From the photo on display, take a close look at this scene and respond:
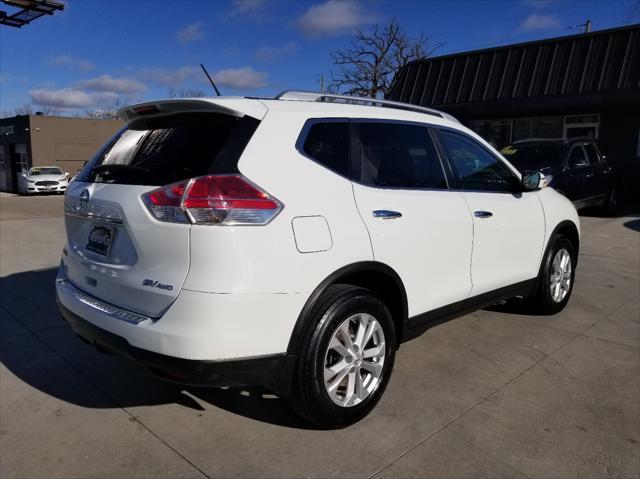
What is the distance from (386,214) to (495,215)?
1302mm

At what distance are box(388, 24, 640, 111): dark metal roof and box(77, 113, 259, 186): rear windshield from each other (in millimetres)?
13769

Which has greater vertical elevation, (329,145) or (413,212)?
(329,145)

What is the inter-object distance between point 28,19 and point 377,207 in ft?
62.7

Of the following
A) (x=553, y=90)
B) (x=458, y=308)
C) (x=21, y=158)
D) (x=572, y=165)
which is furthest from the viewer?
(x=21, y=158)

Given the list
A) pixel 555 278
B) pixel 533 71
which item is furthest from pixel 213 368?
pixel 533 71

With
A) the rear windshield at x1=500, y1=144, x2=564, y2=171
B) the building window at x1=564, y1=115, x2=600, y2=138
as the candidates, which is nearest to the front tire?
the rear windshield at x1=500, y1=144, x2=564, y2=171

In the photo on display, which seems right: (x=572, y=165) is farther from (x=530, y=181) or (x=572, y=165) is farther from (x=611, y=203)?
(x=530, y=181)

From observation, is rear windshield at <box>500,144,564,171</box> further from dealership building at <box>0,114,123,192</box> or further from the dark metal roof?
dealership building at <box>0,114,123,192</box>

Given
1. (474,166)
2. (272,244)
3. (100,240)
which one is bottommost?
(100,240)

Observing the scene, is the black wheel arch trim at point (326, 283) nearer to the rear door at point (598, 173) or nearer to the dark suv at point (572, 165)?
the dark suv at point (572, 165)

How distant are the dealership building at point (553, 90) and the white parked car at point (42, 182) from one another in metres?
20.9

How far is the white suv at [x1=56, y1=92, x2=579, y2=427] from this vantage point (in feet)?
8.01

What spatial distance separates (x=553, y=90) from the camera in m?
14.8

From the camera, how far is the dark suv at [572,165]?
9.94 meters
